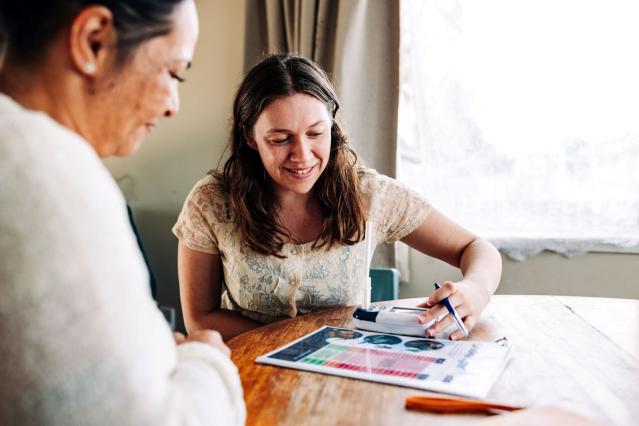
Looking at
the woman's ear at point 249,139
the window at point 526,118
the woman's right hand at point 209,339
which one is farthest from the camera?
the window at point 526,118

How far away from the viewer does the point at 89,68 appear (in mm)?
579

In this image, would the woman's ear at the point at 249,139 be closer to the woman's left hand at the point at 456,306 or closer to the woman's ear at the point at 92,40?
the woman's left hand at the point at 456,306

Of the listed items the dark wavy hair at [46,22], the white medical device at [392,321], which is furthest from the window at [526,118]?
the dark wavy hair at [46,22]

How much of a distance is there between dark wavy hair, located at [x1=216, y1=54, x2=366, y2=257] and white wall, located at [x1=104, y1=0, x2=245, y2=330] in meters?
1.27

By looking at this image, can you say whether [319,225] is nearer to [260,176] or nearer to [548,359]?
[260,176]

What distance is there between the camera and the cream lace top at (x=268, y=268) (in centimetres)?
153

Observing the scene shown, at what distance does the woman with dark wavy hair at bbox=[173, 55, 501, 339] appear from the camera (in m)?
1.51

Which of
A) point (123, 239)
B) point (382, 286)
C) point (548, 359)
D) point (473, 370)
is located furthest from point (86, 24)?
point (382, 286)

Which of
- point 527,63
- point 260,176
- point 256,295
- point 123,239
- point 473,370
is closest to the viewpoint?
point 123,239

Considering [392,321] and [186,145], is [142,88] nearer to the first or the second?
[392,321]

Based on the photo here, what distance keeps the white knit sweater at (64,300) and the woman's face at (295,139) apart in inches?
39.2

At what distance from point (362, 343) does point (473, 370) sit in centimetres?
22

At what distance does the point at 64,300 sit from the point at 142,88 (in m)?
0.25

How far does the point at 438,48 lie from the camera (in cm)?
257
